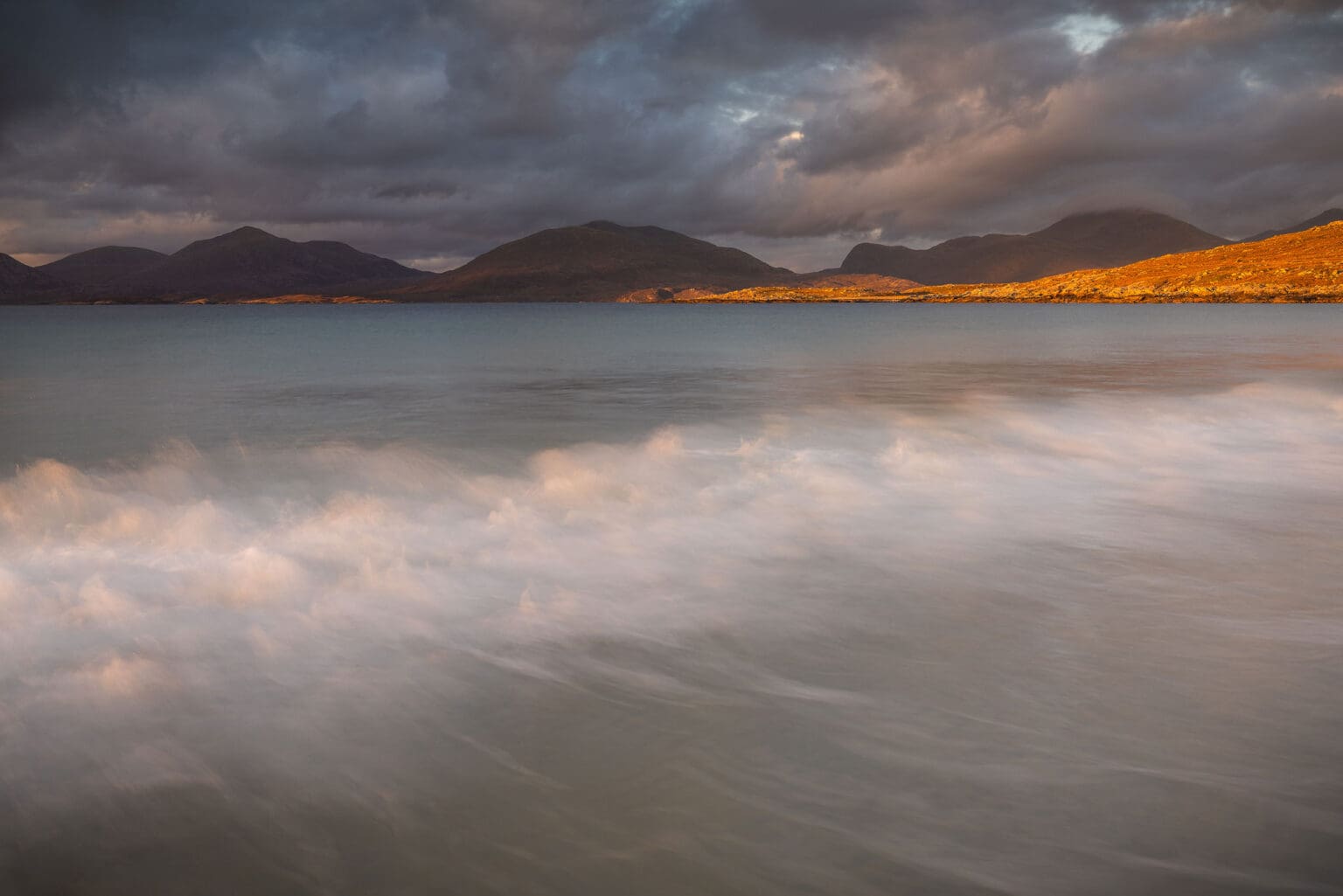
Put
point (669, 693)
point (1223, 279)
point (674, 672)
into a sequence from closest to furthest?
1. point (669, 693)
2. point (674, 672)
3. point (1223, 279)

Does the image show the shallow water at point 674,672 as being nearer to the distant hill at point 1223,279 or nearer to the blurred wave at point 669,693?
the blurred wave at point 669,693

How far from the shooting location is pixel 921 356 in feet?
109

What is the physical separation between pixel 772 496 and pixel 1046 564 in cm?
313

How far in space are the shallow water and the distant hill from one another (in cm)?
11817

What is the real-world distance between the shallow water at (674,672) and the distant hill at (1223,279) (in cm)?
11817

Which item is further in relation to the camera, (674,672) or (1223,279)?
(1223,279)

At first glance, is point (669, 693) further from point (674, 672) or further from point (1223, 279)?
point (1223, 279)

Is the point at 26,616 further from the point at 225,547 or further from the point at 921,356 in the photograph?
the point at 921,356

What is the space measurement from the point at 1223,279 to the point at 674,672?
150560 mm

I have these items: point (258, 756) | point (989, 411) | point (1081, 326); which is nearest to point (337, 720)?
point (258, 756)

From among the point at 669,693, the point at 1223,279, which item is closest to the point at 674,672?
the point at 669,693

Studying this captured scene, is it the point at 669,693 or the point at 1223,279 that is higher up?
the point at 1223,279

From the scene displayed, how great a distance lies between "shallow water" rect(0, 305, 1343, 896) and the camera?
11.3ft

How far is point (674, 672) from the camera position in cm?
500
